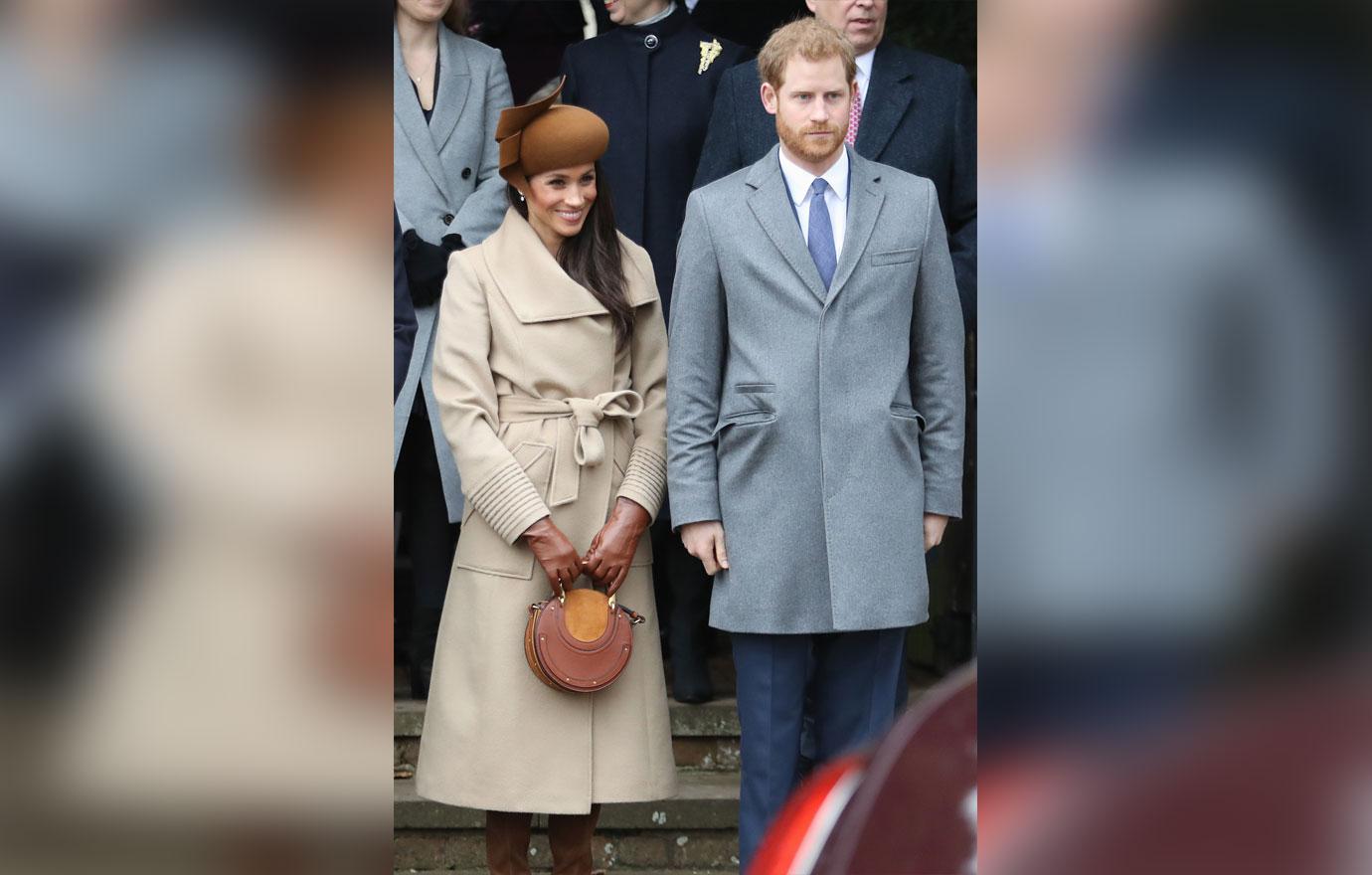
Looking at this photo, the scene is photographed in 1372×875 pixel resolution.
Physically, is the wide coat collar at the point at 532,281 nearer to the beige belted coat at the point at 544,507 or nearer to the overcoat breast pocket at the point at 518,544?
the beige belted coat at the point at 544,507

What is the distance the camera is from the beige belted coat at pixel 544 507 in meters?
3.21

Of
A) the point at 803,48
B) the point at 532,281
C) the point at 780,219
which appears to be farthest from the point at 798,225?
the point at 532,281

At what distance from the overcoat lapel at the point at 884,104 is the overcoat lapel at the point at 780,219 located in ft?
2.22

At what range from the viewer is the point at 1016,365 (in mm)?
659

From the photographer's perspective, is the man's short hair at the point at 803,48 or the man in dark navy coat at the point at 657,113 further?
the man in dark navy coat at the point at 657,113

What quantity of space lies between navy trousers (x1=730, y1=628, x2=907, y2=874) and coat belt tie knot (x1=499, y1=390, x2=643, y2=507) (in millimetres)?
451

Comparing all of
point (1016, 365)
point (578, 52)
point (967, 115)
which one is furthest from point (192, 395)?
point (578, 52)

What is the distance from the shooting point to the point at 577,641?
3.14 metres

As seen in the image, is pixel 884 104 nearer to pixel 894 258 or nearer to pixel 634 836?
pixel 894 258

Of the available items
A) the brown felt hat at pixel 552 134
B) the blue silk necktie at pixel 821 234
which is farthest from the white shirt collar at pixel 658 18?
the blue silk necktie at pixel 821 234

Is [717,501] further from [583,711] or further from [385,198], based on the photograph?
[385,198]

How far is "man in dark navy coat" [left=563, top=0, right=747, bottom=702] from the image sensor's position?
160 inches

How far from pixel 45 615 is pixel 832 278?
2.41 meters

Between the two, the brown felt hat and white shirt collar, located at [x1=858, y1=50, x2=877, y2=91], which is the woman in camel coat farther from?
white shirt collar, located at [x1=858, y1=50, x2=877, y2=91]
